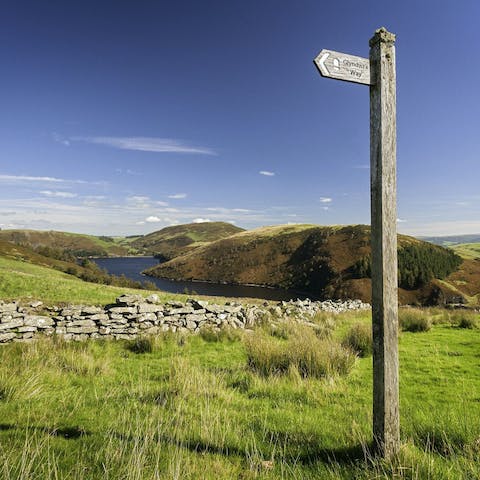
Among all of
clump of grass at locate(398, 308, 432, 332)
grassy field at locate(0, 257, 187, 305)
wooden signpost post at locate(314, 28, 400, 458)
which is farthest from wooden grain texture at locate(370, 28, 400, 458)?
grassy field at locate(0, 257, 187, 305)

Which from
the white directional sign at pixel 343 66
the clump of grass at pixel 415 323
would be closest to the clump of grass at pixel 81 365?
the white directional sign at pixel 343 66

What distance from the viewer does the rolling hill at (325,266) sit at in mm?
40881

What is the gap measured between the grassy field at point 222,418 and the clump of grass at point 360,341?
19.1 inches

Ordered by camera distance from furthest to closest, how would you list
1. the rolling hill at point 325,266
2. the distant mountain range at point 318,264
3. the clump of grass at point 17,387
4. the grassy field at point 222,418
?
the rolling hill at point 325,266 → the distant mountain range at point 318,264 → the clump of grass at point 17,387 → the grassy field at point 222,418

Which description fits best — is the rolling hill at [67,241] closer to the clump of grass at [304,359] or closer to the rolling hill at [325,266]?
the rolling hill at [325,266]

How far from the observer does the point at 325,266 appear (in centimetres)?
5488

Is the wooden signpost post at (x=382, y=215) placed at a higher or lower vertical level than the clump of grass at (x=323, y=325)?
higher

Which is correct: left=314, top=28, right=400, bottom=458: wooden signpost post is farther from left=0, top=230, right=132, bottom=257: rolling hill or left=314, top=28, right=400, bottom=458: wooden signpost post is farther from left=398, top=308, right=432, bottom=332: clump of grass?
left=0, top=230, right=132, bottom=257: rolling hill

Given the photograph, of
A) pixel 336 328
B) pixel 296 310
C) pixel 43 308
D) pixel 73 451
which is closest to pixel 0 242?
pixel 43 308

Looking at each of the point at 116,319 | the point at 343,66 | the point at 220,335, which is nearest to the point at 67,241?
the point at 116,319

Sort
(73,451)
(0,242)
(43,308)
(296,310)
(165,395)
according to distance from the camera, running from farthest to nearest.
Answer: (0,242) < (296,310) < (43,308) < (165,395) < (73,451)

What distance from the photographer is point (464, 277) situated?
44.4 metres

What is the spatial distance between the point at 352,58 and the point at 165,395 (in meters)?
5.14

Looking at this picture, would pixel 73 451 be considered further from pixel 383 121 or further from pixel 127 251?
pixel 127 251
